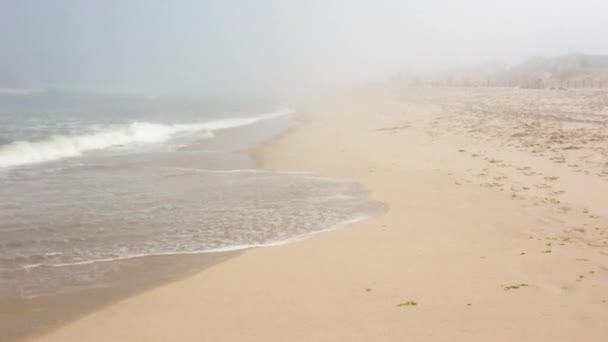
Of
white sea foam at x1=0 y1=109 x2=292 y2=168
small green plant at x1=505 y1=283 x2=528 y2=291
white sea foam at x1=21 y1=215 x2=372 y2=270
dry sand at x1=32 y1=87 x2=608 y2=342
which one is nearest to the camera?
dry sand at x1=32 y1=87 x2=608 y2=342

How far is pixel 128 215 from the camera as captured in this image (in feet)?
30.9

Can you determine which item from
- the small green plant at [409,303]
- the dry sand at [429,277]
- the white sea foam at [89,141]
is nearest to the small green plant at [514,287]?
the dry sand at [429,277]

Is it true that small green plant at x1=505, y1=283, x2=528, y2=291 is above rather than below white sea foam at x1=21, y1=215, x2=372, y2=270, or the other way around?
below

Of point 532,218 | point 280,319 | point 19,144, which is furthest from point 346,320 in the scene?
point 19,144

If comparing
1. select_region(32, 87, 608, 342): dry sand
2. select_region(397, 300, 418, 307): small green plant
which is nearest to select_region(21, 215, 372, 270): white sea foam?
select_region(32, 87, 608, 342): dry sand

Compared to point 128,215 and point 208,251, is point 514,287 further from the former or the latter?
point 128,215

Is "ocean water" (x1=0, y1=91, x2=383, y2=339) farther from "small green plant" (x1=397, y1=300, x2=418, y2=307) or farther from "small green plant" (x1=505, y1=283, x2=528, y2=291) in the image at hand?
"small green plant" (x1=505, y1=283, x2=528, y2=291)

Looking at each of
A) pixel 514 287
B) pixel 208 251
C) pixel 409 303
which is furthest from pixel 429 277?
pixel 208 251

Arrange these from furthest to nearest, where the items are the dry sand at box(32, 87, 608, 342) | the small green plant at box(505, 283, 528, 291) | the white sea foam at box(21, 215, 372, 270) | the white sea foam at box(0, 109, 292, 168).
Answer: the white sea foam at box(0, 109, 292, 168) < the white sea foam at box(21, 215, 372, 270) < the small green plant at box(505, 283, 528, 291) < the dry sand at box(32, 87, 608, 342)

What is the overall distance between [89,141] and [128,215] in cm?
1305

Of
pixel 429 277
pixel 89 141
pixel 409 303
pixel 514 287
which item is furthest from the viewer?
pixel 89 141

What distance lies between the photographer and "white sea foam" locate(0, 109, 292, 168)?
55.5 feet

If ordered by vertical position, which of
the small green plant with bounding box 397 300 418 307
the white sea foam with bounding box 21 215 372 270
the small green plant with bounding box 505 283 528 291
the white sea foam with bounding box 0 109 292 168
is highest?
the white sea foam with bounding box 0 109 292 168

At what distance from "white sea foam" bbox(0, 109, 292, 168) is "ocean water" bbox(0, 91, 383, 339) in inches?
3.6
